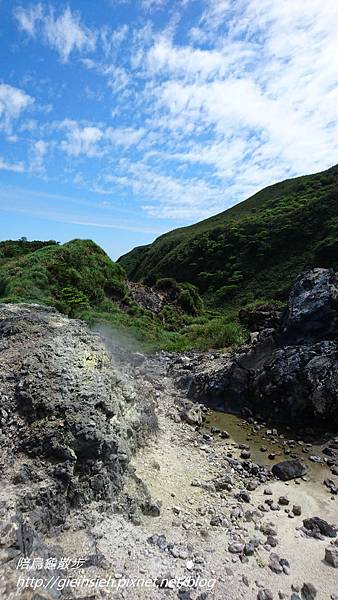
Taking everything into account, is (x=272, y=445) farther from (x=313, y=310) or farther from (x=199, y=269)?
(x=199, y=269)

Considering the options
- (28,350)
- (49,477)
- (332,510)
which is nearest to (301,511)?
(332,510)

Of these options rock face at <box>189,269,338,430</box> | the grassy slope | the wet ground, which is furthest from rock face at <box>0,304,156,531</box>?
the grassy slope

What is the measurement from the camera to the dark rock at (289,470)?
12.4 meters

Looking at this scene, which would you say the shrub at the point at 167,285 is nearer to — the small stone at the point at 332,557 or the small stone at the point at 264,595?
the small stone at the point at 332,557

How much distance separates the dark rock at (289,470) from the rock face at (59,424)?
429 centimetres

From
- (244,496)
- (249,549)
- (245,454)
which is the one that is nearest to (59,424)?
(249,549)

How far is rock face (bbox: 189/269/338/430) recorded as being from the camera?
53.4 ft

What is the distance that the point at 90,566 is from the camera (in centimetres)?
751

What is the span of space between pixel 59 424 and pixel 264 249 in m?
60.9

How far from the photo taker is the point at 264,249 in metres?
66.8

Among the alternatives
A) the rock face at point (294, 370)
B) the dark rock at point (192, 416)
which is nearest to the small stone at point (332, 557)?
the rock face at point (294, 370)

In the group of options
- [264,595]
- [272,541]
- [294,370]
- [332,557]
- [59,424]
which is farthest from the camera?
[294,370]

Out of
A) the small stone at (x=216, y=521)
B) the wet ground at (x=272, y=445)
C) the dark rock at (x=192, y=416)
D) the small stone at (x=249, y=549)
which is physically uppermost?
the dark rock at (x=192, y=416)

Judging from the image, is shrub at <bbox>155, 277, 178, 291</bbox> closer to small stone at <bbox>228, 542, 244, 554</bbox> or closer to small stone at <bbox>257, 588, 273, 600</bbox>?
small stone at <bbox>228, 542, 244, 554</bbox>
